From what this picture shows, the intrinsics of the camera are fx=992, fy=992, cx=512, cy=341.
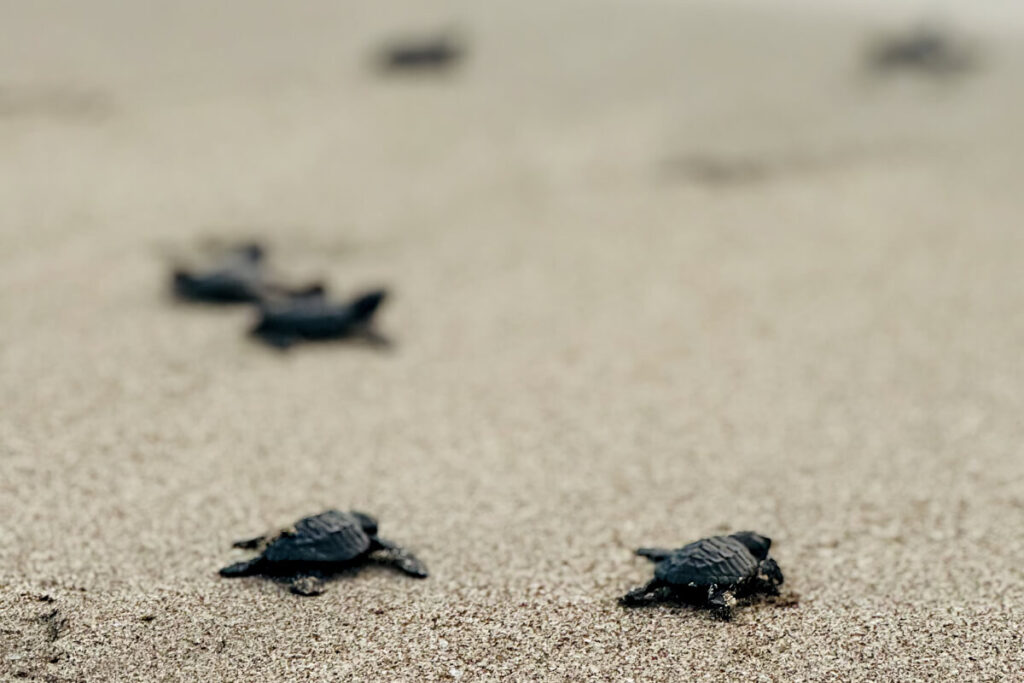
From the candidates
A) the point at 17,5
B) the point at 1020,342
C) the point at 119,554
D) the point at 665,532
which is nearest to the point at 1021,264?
the point at 1020,342

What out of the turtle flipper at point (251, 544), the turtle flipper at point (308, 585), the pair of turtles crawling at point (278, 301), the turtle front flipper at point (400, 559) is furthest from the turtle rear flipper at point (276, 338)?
the turtle flipper at point (308, 585)

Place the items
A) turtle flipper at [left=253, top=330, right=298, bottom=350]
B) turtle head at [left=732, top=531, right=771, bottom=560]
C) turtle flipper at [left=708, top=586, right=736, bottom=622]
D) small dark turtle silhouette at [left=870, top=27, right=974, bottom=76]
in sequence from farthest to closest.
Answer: small dark turtle silhouette at [left=870, top=27, right=974, bottom=76]
turtle flipper at [left=253, top=330, right=298, bottom=350]
turtle head at [left=732, top=531, right=771, bottom=560]
turtle flipper at [left=708, top=586, right=736, bottom=622]

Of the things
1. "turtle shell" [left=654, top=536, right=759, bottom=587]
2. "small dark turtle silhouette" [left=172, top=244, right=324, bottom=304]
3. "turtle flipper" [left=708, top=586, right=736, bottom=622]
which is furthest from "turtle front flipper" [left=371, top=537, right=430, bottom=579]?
"small dark turtle silhouette" [left=172, top=244, right=324, bottom=304]

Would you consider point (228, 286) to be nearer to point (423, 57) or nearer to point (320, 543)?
point (320, 543)

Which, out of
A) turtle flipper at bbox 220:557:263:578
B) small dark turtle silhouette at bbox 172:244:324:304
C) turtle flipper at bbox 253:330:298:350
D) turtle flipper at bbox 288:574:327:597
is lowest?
turtle flipper at bbox 288:574:327:597

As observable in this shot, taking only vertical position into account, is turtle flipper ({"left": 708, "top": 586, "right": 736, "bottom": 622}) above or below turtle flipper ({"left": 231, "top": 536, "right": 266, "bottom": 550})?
below

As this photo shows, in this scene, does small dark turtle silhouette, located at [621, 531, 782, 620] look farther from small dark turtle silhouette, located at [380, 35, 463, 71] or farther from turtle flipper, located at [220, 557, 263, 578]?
small dark turtle silhouette, located at [380, 35, 463, 71]

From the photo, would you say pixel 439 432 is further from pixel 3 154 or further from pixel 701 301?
pixel 3 154
